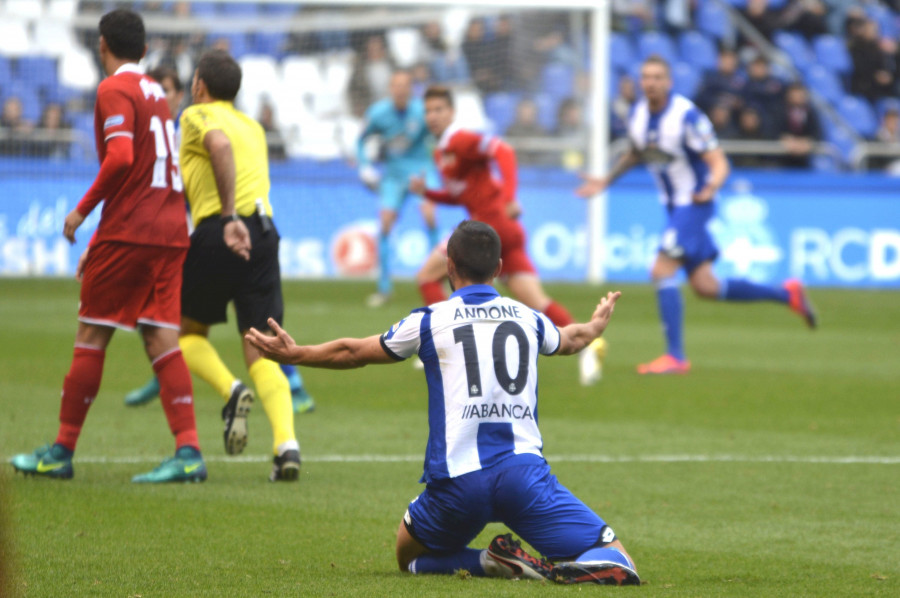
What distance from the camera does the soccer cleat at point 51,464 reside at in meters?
5.74

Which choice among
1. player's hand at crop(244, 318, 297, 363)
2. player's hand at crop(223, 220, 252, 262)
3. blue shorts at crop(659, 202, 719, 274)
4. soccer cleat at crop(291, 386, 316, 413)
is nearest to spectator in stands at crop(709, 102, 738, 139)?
Result: blue shorts at crop(659, 202, 719, 274)

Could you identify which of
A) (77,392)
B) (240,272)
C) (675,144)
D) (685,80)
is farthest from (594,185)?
(685,80)

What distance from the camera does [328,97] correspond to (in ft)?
63.7

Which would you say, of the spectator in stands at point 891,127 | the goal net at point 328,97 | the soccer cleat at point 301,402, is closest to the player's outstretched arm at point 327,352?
the soccer cleat at point 301,402

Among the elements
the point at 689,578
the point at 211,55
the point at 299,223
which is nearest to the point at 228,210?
the point at 211,55

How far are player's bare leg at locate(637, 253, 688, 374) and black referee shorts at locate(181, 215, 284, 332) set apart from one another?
4.67 meters

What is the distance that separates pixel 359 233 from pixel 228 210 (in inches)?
503

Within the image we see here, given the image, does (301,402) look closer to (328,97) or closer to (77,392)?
(77,392)

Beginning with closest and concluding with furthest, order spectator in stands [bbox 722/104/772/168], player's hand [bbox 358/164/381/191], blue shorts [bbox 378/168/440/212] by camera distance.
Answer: player's hand [bbox 358/164/381/191]
blue shorts [bbox 378/168/440/212]
spectator in stands [bbox 722/104/772/168]

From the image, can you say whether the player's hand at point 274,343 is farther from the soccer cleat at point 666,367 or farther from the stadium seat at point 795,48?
the stadium seat at point 795,48

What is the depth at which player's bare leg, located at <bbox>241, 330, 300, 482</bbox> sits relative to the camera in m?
5.83

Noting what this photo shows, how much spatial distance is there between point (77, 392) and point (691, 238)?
5.65 meters

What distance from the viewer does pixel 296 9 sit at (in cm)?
1947

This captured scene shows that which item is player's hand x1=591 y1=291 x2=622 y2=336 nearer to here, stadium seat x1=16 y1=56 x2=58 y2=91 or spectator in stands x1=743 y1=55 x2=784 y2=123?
stadium seat x1=16 y1=56 x2=58 y2=91
